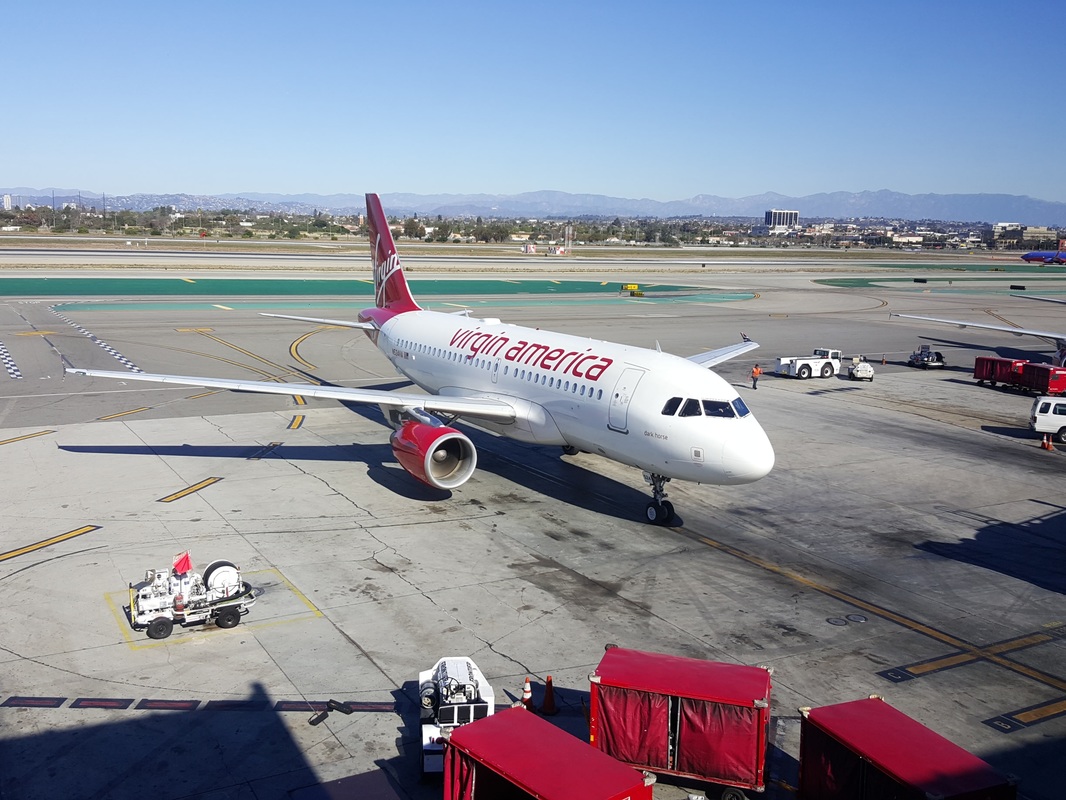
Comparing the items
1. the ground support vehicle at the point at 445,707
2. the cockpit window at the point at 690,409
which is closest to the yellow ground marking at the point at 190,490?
the ground support vehicle at the point at 445,707

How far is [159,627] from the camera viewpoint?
16.9 metres

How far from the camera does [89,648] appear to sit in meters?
16.5

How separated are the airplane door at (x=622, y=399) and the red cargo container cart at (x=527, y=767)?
41.6 feet

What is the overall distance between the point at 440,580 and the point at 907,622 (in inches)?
415

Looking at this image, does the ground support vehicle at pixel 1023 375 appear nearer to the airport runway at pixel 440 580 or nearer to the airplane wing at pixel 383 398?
the airport runway at pixel 440 580

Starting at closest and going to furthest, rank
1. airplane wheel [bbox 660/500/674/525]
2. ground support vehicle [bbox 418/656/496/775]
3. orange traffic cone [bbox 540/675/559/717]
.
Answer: ground support vehicle [bbox 418/656/496/775]
orange traffic cone [bbox 540/675/559/717]
airplane wheel [bbox 660/500/674/525]

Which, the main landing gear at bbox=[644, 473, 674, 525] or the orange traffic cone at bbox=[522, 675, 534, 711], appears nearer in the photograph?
the orange traffic cone at bbox=[522, 675, 534, 711]

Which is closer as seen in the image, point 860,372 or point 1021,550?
point 1021,550

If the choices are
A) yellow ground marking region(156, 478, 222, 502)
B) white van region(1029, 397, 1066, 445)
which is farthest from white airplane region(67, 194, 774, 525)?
white van region(1029, 397, 1066, 445)

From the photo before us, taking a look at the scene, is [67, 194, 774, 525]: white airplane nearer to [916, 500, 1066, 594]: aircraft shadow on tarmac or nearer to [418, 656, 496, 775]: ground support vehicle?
[916, 500, 1066, 594]: aircraft shadow on tarmac

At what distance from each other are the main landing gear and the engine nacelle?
5408 mm

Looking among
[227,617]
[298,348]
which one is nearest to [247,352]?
[298,348]

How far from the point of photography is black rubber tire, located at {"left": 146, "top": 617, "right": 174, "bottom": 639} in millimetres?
16875

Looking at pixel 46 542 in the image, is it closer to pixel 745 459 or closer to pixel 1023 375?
pixel 745 459
